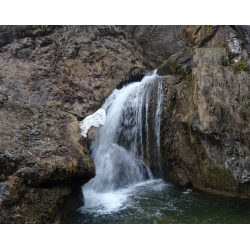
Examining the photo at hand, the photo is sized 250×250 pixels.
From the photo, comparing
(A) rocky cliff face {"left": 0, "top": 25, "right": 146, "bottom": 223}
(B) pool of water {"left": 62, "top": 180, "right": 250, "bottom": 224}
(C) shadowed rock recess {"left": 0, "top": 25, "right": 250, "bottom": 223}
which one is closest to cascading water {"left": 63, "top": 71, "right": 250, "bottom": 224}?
(B) pool of water {"left": 62, "top": 180, "right": 250, "bottom": 224}

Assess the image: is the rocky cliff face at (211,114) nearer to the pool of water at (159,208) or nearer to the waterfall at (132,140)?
the waterfall at (132,140)

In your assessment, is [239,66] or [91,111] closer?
[239,66]

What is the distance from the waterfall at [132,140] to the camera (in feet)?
30.7

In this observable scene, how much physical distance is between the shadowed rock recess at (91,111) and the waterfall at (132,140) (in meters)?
0.52

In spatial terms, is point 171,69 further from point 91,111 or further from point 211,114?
point 91,111

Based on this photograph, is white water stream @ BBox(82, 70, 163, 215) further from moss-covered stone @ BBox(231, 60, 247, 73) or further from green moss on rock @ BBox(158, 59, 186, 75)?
moss-covered stone @ BBox(231, 60, 247, 73)

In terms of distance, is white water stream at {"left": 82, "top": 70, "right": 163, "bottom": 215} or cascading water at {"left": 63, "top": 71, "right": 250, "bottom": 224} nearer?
cascading water at {"left": 63, "top": 71, "right": 250, "bottom": 224}

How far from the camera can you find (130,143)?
10.1 meters

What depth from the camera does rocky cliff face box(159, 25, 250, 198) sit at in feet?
22.7

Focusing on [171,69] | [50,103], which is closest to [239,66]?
[171,69]

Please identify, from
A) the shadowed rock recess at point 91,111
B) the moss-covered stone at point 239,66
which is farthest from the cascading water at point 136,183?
the moss-covered stone at point 239,66

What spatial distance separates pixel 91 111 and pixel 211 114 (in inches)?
270

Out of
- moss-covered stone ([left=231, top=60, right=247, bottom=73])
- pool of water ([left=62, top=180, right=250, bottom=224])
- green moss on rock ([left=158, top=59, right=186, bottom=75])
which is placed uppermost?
green moss on rock ([left=158, top=59, right=186, bottom=75])

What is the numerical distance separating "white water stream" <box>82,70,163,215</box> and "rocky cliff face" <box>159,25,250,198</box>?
566 millimetres
